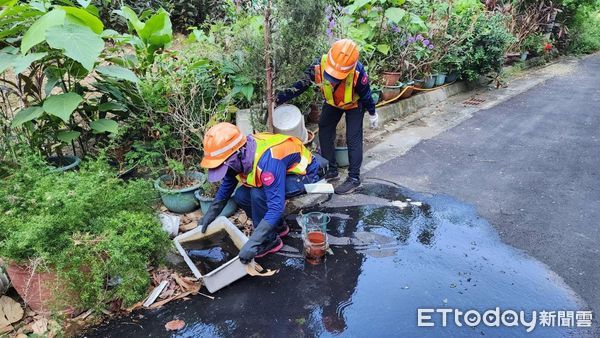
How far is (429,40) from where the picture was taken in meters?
6.95

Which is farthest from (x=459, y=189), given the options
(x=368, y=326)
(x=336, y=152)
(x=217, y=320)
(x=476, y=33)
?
(x=476, y=33)

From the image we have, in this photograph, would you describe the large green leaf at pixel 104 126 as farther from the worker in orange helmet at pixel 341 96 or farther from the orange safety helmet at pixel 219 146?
the worker in orange helmet at pixel 341 96

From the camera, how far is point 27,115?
3.38 meters

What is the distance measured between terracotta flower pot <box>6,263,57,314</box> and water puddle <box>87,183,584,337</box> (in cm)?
38

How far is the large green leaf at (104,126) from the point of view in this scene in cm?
372

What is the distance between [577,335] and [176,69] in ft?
13.4

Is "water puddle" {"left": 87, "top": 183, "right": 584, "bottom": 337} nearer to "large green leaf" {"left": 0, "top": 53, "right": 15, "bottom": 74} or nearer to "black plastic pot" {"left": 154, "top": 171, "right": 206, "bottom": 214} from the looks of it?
"black plastic pot" {"left": 154, "top": 171, "right": 206, "bottom": 214}

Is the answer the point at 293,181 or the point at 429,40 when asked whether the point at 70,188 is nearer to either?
the point at 293,181

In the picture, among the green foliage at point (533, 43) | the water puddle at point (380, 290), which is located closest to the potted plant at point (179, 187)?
the water puddle at point (380, 290)

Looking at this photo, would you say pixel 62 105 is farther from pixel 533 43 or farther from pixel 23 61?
pixel 533 43

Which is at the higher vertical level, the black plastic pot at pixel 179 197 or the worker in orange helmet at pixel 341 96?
the worker in orange helmet at pixel 341 96

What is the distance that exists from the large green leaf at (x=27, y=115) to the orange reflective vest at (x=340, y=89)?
2451 mm

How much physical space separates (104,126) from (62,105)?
0.49m

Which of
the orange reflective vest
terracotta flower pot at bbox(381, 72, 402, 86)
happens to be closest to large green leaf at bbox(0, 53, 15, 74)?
the orange reflective vest
